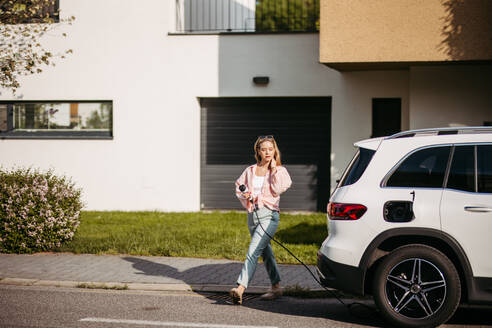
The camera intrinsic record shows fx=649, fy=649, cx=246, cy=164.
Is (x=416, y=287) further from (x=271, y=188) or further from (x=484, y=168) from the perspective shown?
(x=271, y=188)

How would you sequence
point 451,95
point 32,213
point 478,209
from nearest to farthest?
1. point 478,209
2. point 32,213
3. point 451,95

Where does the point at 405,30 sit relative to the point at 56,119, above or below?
above

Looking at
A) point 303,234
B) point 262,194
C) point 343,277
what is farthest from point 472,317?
point 303,234

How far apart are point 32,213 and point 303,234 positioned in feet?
15.2

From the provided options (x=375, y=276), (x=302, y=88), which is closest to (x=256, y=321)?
(x=375, y=276)

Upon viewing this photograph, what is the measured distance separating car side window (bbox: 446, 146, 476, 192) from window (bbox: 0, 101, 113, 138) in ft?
37.1

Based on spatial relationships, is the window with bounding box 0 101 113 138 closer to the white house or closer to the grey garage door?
the white house

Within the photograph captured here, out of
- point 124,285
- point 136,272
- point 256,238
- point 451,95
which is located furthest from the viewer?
point 451,95

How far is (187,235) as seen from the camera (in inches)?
449

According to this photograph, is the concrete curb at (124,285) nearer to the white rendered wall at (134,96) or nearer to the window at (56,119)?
the white rendered wall at (134,96)

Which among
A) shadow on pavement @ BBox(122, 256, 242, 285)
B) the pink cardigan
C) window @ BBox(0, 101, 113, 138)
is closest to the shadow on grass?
shadow on pavement @ BBox(122, 256, 242, 285)

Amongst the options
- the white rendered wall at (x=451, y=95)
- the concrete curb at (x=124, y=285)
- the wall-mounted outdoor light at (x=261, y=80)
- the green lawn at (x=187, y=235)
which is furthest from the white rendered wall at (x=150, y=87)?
the concrete curb at (x=124, y=285)

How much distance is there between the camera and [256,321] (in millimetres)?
6242

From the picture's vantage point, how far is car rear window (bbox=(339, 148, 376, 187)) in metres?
5.97
